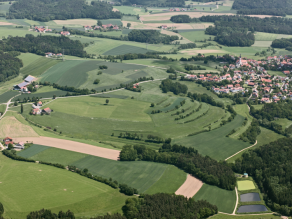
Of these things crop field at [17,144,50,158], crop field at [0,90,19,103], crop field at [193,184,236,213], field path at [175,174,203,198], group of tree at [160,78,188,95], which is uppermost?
group of tree at [160,78,188,95]

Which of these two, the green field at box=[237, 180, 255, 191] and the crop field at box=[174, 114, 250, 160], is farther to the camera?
the crop field at box=[174, 114, 250, 160]

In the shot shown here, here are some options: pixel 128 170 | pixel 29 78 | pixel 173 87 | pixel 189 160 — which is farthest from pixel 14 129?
pixel 173 87

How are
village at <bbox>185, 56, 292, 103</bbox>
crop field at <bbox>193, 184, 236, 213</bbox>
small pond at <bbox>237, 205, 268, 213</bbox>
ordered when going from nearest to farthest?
small pond at <bbox>237, 205, 268, 213</bbox>
crop field at <bbox>193, 184, 236, 213</bbox>
village at <bbox>185, 56, 292, 103</bbox>

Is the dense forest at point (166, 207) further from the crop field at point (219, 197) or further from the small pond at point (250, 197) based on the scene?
the small pond at point (250, 197)

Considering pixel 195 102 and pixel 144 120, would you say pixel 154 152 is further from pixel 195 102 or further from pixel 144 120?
pixel 195 102

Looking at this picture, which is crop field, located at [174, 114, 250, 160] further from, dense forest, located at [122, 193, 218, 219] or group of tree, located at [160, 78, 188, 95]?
group of tree, located at [160, 78, 188, 95]

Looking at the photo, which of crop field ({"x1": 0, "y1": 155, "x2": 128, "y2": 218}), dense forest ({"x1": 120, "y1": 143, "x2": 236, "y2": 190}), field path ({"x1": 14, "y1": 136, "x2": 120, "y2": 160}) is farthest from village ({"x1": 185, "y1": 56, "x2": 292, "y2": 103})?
crop field ({"x1": 0, "y1": 155, "x2": 128, "y2": 218})

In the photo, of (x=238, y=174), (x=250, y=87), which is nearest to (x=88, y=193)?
(x=238, y=174)
